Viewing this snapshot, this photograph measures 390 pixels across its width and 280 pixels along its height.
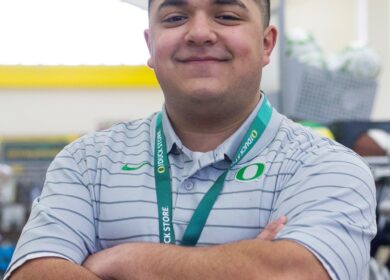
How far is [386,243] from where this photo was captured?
3455mm

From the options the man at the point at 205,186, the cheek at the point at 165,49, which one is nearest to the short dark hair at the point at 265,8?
the man at the point at 205,186

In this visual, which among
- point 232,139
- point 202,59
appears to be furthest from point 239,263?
point 202,59

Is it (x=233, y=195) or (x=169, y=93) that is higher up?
(x=169, y=93)

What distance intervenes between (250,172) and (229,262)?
287 millimetres

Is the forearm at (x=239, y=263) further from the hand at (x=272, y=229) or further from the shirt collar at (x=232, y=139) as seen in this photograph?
the shirt collar at (x=232, y=139)

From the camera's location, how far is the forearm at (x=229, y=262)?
1.25 meters

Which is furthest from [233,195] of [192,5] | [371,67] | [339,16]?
[339,16]

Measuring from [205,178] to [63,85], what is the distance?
325 cm

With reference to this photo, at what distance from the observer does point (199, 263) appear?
1.29 metres

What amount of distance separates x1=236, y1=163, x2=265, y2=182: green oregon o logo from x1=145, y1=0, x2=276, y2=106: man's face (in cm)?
18

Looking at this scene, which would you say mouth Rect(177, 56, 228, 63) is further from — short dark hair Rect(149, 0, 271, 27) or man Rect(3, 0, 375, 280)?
short dark hair Rect(149, 0, 271, 27)

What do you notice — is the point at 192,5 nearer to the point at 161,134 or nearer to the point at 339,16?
the point at 161,134

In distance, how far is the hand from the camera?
1347mm

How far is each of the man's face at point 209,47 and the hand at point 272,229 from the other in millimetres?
339
